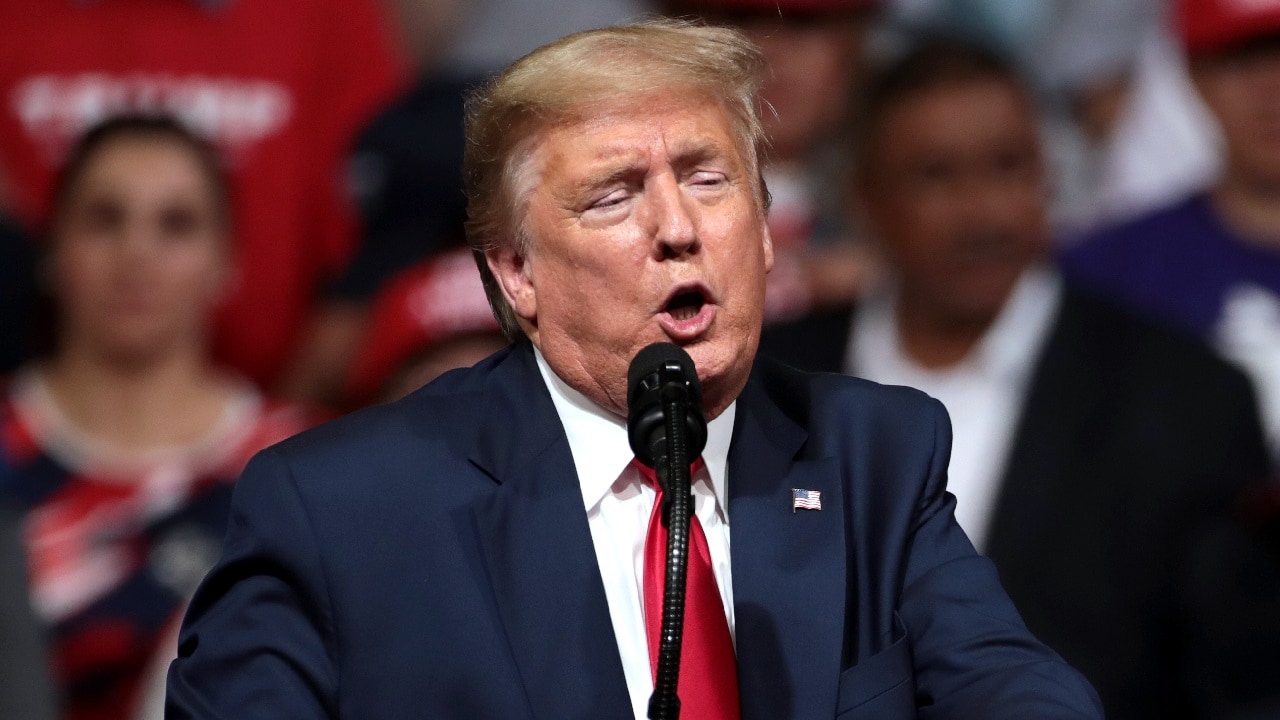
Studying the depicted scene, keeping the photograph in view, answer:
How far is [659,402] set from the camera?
1647 millimetres

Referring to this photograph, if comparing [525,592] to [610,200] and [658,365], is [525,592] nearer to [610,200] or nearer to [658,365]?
[658,365]

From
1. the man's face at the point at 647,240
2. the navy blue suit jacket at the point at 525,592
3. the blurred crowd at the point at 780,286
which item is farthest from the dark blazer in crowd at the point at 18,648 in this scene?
the man's face at the point at 647,240

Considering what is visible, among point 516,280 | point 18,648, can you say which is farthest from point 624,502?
point 18,648

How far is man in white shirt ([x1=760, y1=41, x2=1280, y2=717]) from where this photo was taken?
11.1ft

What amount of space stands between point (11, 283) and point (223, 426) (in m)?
0.66

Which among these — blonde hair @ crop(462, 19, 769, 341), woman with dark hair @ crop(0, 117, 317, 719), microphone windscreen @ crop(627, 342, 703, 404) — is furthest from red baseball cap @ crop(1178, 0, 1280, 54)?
microphone windscreen @ crop(627, 342, 703, 404)

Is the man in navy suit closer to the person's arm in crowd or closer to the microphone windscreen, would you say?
the microphone windscreen

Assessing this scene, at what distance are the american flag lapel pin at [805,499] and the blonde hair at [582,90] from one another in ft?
1.00

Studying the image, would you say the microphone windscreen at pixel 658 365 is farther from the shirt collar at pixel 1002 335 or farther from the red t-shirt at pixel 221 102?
the red t-shirt at pixel 221 102

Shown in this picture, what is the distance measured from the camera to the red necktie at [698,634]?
1.78 m

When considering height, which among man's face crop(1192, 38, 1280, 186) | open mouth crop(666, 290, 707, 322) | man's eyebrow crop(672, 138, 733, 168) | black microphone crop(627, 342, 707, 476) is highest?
man's eyebrow crop(672, 138, 733, 168)

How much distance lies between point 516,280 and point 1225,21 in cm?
282

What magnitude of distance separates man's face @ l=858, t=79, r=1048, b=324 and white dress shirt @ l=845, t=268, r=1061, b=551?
0.07m

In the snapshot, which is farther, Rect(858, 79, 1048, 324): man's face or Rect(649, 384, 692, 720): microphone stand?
Rect(858, 79, 1048, 324): man's face
